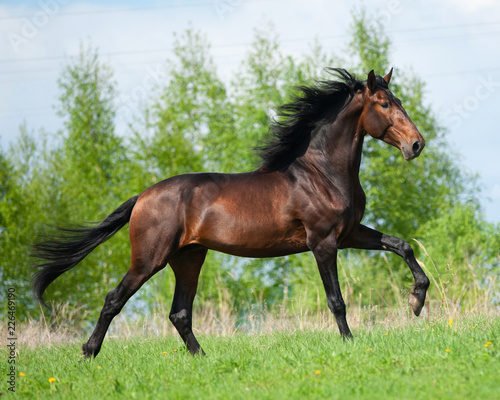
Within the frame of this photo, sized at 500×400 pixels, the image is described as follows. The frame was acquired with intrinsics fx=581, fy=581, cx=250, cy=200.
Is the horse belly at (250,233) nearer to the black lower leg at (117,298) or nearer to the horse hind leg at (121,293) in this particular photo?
the horse hind leg at (121,293)

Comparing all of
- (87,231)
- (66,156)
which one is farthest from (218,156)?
(87,231)

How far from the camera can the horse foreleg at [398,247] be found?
19.9 ft

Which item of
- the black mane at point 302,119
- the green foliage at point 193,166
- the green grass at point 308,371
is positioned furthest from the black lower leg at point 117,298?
the green foliage at point 193,166

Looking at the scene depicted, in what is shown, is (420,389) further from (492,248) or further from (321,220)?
(492,248)

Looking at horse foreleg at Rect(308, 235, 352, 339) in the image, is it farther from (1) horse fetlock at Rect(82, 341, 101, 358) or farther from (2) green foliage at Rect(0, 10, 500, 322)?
(2) green foliage at Rect(0, 10, 500, 322)

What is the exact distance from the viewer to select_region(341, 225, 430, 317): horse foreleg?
19.9 ft

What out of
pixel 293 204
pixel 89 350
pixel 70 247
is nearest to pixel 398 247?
pixel 293 204

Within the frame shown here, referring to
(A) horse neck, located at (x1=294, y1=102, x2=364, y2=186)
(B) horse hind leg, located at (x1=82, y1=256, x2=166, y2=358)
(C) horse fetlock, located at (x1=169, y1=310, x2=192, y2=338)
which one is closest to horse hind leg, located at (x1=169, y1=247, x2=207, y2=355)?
(C) horse fetlock, located at (x1=169, y1=310, x2=192, y2=338)

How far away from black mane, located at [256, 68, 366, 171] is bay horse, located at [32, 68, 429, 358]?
11 mm

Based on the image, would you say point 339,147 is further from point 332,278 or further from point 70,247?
point 70,247

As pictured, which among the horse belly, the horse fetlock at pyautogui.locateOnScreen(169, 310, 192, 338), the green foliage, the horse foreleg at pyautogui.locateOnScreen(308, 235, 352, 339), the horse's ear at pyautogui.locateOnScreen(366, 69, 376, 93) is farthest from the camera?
the green foliage

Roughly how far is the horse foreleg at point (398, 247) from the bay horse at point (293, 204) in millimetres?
11

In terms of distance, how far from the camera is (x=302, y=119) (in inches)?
263

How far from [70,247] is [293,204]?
2758 millimetres
